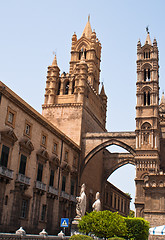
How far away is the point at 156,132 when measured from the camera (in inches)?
1582

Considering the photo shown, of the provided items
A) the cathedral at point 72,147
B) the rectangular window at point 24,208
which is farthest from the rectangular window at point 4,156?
the rectangular window at point 24,208

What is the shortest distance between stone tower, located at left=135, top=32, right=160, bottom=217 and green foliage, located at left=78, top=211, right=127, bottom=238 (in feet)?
62.0

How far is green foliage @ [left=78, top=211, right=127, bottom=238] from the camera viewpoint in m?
19.1

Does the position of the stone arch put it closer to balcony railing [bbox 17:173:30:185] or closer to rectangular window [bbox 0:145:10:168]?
balcony railing [bbox 17:173:30:185]

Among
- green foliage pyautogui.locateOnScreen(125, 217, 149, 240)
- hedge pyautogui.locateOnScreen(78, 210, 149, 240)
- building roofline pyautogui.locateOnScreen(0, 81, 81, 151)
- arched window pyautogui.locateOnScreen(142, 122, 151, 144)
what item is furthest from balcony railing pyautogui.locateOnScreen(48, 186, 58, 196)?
arched window pyautogui.locateOnScreen(142, 122, 151, 144)

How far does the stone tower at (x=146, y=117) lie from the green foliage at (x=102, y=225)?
62.0ft

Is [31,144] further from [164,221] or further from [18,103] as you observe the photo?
[164,221]

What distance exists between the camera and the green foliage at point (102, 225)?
1906 cm

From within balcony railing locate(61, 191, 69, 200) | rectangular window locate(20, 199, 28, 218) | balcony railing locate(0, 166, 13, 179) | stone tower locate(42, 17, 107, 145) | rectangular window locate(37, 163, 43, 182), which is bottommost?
rectangular window locate(20, 199, 28, 218)

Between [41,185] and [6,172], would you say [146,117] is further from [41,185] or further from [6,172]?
[6,172]

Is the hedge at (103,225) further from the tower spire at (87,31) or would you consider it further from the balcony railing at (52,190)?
the tower spire at (87,31)

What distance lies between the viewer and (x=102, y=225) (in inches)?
752

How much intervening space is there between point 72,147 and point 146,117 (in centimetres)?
1043

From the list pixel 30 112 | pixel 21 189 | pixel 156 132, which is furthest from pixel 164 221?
pixel 30 112
